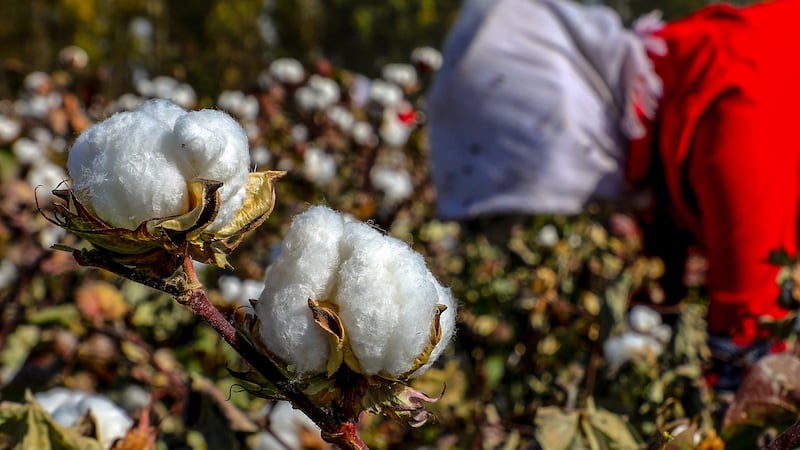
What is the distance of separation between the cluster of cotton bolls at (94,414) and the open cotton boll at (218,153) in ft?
0.91

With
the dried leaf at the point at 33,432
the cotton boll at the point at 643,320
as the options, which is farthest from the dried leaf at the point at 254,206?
the cotton boll at the point at 643,320

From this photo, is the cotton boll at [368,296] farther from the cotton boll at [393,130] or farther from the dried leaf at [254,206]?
the cotton boll at [393,130]

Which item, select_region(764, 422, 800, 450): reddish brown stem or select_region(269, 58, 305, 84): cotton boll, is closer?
select_region(764, 422, 800, 450): reddish brown stem

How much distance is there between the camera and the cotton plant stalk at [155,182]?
38 cm

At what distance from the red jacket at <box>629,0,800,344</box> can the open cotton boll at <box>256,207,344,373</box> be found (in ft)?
3.63

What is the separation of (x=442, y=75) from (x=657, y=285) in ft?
2.23

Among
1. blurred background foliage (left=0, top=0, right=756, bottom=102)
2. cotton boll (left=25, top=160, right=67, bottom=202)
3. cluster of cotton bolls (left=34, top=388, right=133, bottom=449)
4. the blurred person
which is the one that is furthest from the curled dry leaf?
blurred background foliage (left=0, top=0, right=756, bottom=102)

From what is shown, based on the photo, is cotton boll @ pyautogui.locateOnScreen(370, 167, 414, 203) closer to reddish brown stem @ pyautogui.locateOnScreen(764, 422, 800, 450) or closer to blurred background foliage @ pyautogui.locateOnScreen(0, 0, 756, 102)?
reddish brown stem @ pyautogui.locateOnScreen(764, 422, 800, 450)

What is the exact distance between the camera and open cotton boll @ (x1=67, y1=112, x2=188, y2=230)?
38 cm

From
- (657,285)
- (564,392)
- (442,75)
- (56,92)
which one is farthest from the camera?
(56,92)

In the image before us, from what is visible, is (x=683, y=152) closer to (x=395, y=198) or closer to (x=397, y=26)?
(x=395, y=198)

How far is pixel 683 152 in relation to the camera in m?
1.53

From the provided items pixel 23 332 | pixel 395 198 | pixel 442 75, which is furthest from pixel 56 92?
pixel 23 332

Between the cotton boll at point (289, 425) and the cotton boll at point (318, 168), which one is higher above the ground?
the cotton boll at point (289, 425)
